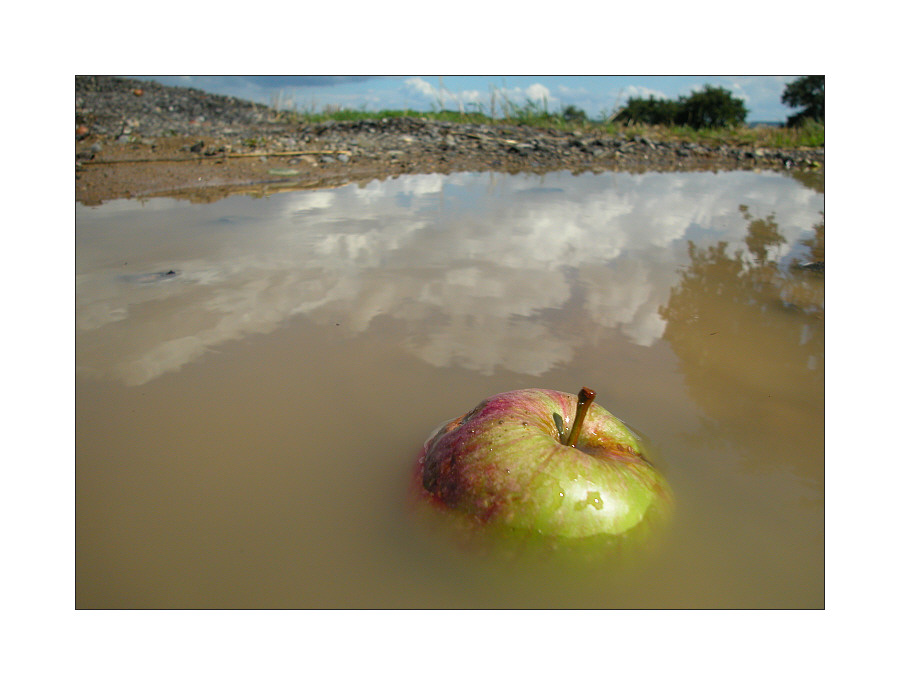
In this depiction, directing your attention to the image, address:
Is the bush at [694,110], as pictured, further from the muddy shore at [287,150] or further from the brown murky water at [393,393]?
the brown murky water at [393,393]

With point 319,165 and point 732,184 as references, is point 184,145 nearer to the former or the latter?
point 319,165

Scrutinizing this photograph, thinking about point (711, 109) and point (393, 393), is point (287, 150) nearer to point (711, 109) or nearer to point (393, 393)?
point (393, 393)

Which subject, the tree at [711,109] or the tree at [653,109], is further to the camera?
the tree at [653,109]

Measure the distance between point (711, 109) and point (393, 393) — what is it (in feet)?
108

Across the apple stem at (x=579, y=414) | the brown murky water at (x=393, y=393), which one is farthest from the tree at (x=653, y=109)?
the apple stem at (x=579, y=414)

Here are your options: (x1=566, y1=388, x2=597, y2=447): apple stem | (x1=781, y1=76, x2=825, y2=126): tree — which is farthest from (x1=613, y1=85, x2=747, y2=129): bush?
(x1=566, y1=388, x2=597, y2=447): apple stem

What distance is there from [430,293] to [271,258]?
176cm

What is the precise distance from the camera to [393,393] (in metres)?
3.16

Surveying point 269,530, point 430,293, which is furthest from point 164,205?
point 269,530

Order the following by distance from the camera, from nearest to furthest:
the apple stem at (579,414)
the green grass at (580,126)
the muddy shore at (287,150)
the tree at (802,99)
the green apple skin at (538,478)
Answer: the green apple skin at (538,478) < the apple stem at (579,414) < the muddy shore at (287,150) < the green grass at (580,126) < the tree at (802,99)

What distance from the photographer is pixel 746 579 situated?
79.5 inches

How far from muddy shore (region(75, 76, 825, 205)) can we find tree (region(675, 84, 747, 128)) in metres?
14.4

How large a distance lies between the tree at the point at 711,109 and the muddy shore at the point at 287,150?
14443 millimetres

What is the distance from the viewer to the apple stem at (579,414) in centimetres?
215
